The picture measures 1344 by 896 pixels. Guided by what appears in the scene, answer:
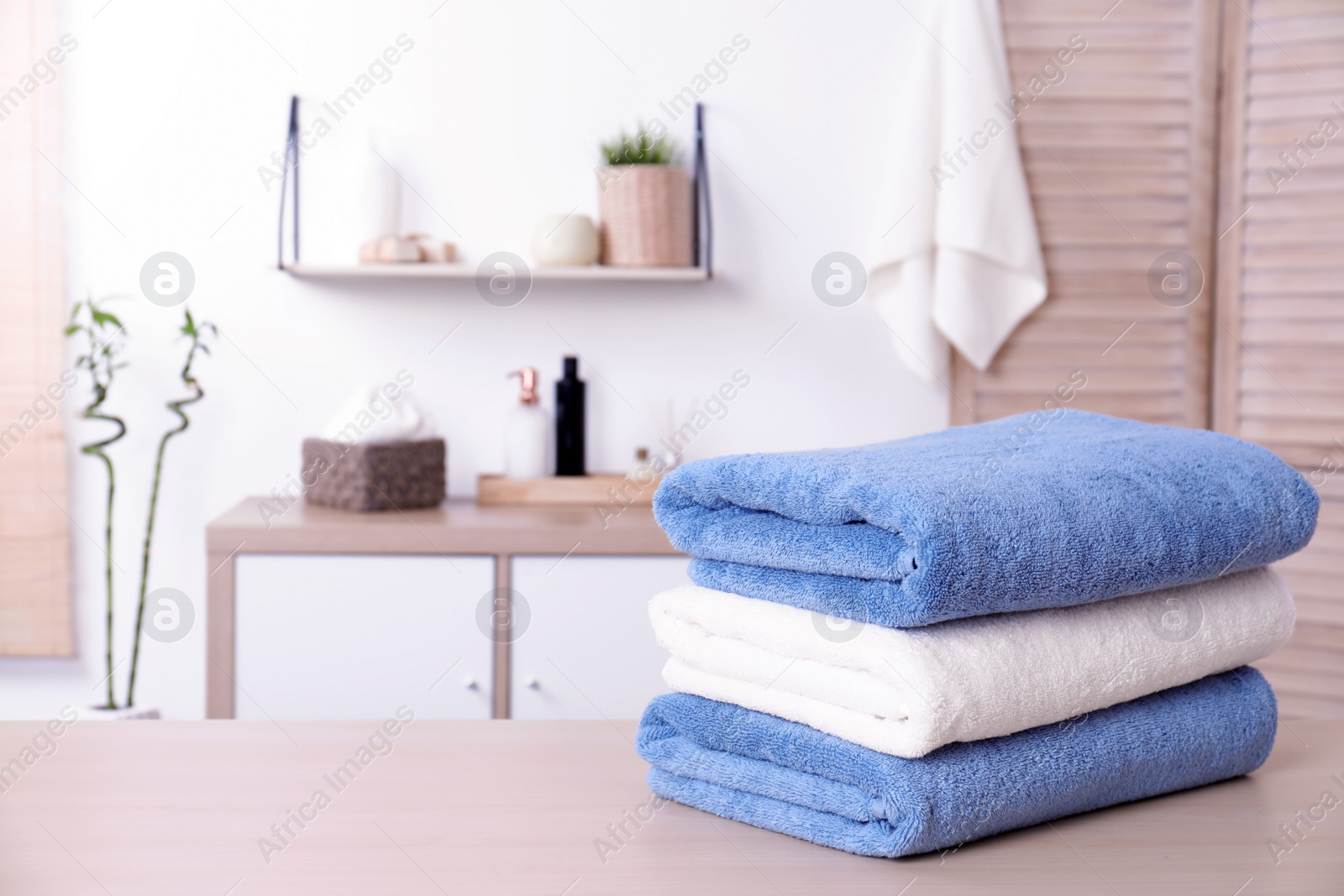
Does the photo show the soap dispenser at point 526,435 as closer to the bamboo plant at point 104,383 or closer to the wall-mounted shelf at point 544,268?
the wall-mounted shelf at point 544,268

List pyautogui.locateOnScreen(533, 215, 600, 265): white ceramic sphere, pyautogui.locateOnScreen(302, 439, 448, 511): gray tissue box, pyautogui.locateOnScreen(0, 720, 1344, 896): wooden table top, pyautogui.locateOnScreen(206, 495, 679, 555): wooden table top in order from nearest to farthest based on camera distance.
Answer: pyautogui.locateOnScreen(0, 720, 1344, 896): wooden table top < pyautogui.locateOnScreen(206, 495, 679, 555): wooden table top < pyautogui.locateOnScreen(302, 439, 448, 511): gray tissue box < pyautogui.locateOnScreen(533, 215, 600, 265): white ceramic sphere

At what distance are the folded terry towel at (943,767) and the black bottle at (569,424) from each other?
4.86 feet

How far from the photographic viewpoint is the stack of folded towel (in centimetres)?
53

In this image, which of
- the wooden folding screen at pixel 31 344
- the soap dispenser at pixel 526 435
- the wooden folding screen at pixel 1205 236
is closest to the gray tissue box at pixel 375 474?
the soap dispenser at pixel 526 435

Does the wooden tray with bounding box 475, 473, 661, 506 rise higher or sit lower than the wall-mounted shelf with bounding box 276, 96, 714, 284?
lower

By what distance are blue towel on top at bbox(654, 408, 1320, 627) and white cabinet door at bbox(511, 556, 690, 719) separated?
1.15 m

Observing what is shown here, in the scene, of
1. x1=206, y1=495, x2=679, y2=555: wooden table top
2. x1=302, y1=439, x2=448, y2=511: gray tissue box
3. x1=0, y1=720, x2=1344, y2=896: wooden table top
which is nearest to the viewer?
x1=0, y1=720, x2=1344, y2=896: wooden table top

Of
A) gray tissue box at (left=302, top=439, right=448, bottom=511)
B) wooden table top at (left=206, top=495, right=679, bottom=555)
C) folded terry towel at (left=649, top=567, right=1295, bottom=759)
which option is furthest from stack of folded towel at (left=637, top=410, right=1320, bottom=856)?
gray tissue box at (left=302, top=439, right=448, bottom=511)

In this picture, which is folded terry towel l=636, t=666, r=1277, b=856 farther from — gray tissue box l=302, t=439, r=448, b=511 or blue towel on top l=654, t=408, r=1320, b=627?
gray tissue box l=302, t=439, r=448, b=511

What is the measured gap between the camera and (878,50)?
2.16 meters

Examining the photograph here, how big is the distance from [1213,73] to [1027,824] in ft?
6.28

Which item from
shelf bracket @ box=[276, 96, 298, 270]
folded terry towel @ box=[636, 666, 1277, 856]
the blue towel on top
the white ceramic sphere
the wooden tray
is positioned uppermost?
shelf bracket @ box=[276, 96, 298, 270]

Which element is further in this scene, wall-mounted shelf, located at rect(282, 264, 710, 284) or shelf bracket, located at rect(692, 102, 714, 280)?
shelf bracket, located at rect(692, 102, 714, 280)

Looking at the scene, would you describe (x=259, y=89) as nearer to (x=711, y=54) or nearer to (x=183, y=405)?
(x=183, y=405)
